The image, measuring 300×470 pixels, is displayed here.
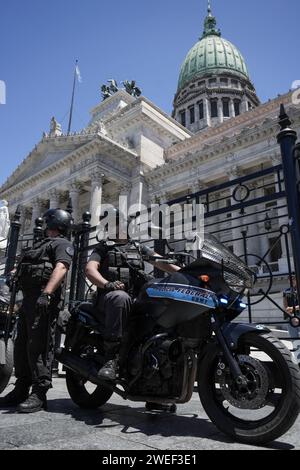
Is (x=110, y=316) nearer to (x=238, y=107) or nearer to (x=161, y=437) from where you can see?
(x=161, y=437)

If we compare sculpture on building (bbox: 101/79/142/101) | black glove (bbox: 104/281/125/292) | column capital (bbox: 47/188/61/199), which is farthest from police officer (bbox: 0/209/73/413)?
sculpture on building (bbox: 101/79/142/101)

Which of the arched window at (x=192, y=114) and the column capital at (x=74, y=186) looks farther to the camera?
the arched window at (x=192, y=114)

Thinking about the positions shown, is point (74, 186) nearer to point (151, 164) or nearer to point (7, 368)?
point (151, 164)

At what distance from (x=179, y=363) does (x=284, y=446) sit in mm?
855

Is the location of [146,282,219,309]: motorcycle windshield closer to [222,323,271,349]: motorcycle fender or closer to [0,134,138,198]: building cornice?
[222,323,271,349]: motorcycle fender

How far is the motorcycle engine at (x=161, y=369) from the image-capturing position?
2623 millimetres

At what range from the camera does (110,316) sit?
2951mm

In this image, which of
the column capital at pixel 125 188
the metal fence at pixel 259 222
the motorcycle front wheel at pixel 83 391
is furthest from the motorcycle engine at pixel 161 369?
the column capital at pixel 125 188

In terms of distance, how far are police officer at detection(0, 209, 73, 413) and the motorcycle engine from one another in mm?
1072

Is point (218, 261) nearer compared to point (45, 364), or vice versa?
point (218, 261)

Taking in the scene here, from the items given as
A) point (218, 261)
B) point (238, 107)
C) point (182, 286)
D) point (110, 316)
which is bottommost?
point (110, 316)

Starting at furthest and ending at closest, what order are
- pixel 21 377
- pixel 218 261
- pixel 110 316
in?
1. pixel 21 377
2. pixel 110 316
3. pixel 218 261

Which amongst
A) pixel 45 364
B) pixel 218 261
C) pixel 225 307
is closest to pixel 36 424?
pixel 45 364

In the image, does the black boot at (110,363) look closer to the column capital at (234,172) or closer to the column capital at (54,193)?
the column capital at (234,172)
